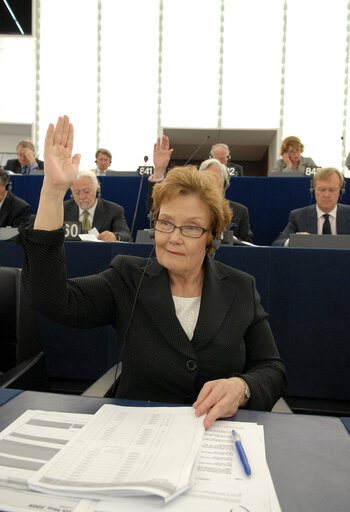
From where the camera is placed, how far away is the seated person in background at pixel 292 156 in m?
5.22

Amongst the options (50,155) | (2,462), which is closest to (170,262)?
(50,155)

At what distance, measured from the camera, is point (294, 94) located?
29.1 feet

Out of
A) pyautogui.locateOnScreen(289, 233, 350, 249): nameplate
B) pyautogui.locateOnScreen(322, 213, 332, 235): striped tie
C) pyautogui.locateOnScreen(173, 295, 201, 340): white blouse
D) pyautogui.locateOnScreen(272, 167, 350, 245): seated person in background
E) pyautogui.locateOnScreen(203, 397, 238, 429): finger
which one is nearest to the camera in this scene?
pyautogui.locateOnScreen(203, 397, 238, 429): finger

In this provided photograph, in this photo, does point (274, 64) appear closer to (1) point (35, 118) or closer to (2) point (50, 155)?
(1) point (35, 118)

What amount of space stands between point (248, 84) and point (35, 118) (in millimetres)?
4509

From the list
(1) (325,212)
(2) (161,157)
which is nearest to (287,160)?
(1) (325,212)

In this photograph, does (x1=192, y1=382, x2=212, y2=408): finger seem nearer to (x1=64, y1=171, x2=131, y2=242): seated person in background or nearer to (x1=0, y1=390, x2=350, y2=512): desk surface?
(x1=0, y1=390, x2=350, y2=512): desk surface

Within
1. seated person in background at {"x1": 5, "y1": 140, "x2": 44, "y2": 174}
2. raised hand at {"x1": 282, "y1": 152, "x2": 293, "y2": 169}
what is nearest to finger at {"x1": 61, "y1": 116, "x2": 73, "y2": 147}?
raised hand at {"x1": 282, "y1": 152, "x2": 293, "y2": 169}

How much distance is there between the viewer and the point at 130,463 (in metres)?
0.66

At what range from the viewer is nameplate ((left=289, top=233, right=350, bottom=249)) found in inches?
86.4

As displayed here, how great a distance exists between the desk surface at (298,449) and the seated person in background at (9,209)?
9.80ft

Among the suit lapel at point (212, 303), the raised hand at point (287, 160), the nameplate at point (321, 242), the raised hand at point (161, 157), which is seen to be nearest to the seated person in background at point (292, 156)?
the raised hand at point (287, 160)

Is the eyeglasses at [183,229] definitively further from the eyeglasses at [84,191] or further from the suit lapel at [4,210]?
the suit lapel at [4,210]

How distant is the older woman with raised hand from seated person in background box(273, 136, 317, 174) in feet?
13.7
